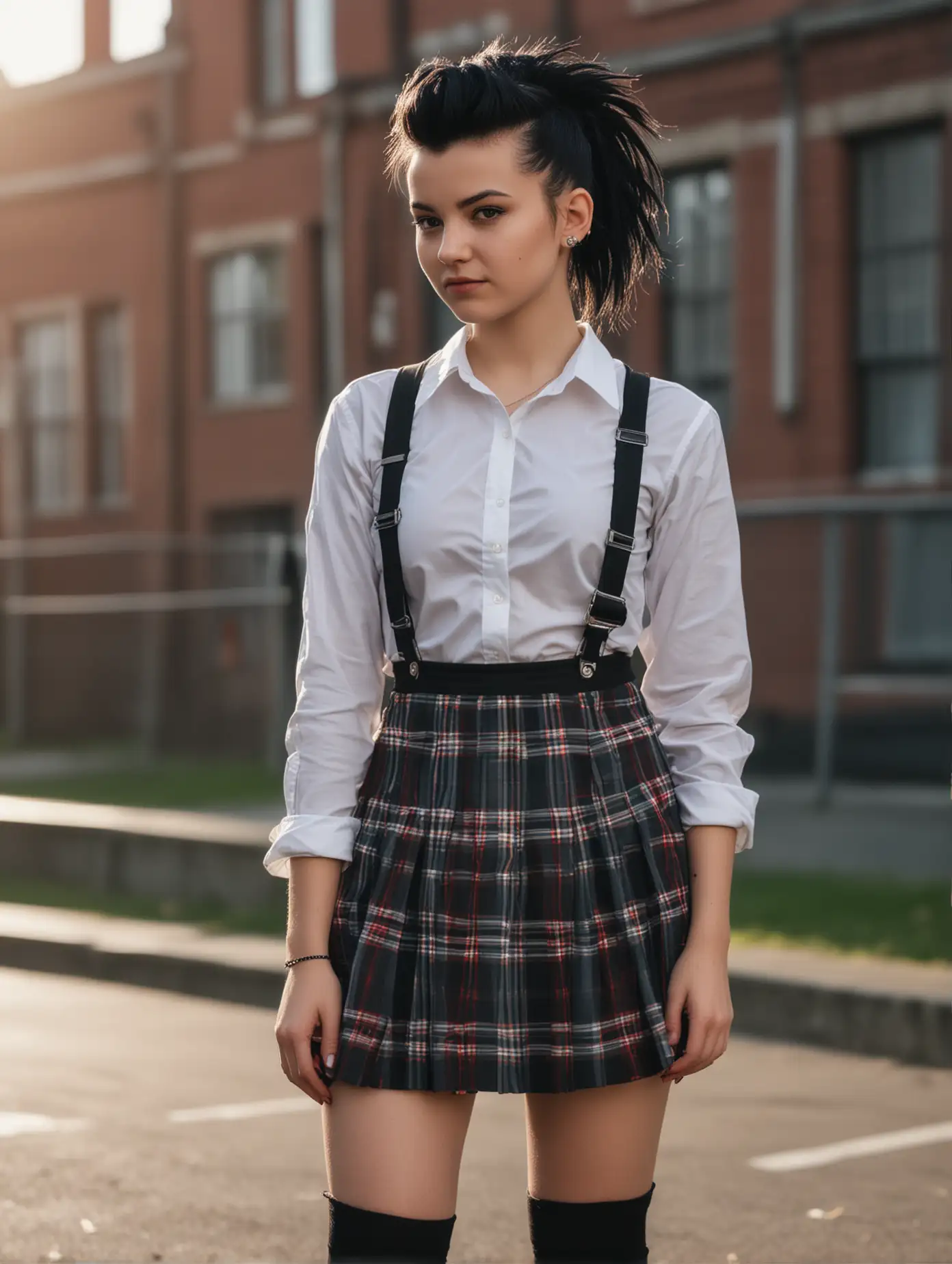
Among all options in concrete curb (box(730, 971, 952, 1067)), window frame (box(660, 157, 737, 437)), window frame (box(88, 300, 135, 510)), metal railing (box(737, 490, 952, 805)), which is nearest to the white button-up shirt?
concrete curb (box(730, 971, 952, 1067))

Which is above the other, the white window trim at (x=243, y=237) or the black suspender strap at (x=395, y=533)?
the white window trim at (x=243, y=237)

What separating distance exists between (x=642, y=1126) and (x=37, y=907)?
A: 27.7 ft

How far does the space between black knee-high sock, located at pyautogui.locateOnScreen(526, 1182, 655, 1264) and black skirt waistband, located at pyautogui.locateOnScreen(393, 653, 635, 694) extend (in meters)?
0.65

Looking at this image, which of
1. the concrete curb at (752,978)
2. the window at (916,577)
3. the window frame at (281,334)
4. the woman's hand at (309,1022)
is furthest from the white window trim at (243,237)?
the woman's hand at (309,1022)

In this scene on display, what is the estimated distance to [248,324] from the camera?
78.5 ft

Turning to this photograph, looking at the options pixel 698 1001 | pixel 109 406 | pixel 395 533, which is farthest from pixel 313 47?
pixel 698 1001

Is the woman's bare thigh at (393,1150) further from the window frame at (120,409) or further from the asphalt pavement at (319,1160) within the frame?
the window frame at (120,409)

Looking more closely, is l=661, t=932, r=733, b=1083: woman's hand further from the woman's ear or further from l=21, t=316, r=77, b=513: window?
l=21, t=316, r=77, b=513: window

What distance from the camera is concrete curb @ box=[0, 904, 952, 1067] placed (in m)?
7.49

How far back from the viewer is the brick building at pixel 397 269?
16.8 meters

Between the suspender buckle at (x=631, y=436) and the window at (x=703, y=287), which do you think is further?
the window at (x=703, y=287)

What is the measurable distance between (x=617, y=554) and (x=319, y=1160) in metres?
3.45

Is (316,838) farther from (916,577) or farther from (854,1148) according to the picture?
(916,577)

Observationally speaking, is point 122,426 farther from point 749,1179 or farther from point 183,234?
point 749,1179
